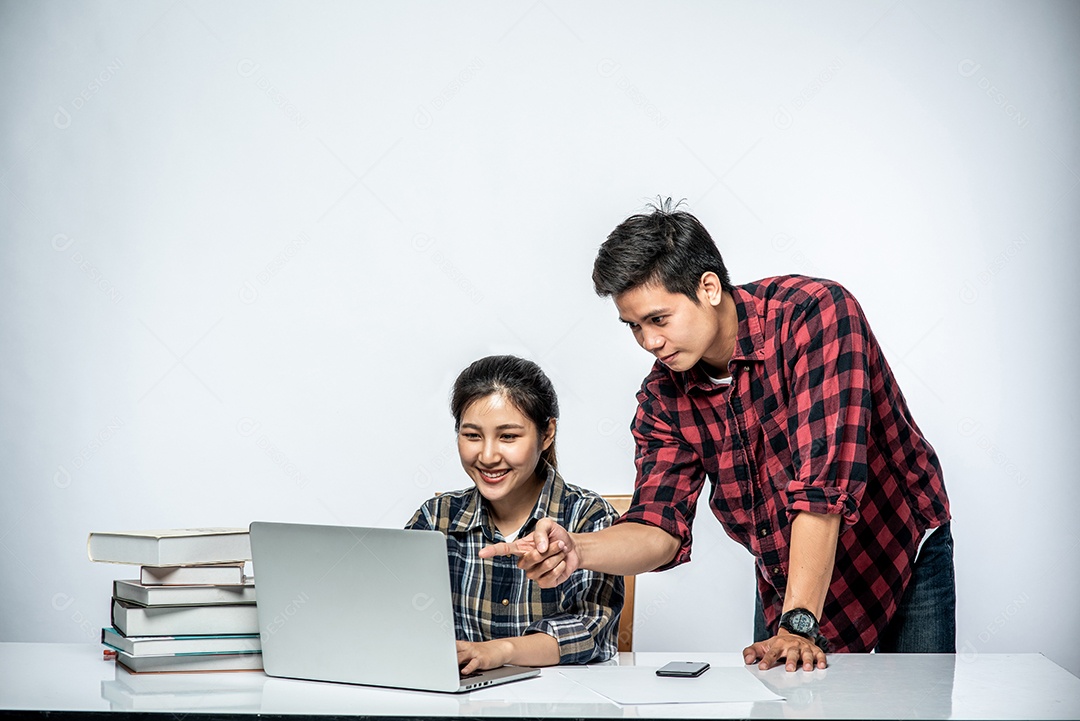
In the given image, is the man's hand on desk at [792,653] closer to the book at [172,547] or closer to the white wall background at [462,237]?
the book at [172,547]

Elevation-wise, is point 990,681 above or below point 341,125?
below

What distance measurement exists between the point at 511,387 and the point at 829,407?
2.20 feet

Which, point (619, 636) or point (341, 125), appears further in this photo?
point (341, 125)

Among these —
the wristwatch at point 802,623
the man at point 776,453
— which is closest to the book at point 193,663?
the man at point 776,453

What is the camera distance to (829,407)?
149cm

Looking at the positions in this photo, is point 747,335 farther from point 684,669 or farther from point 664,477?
point 684,669

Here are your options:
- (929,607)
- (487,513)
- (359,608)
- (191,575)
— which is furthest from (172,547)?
(929,607)

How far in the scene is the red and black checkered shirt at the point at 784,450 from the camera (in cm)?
157

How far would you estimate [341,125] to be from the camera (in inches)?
119

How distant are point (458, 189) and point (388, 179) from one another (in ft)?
0.69

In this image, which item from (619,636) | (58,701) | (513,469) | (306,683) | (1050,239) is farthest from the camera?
(1050,239)

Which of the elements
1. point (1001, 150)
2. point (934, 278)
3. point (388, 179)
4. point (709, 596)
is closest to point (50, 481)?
point (388, 179)

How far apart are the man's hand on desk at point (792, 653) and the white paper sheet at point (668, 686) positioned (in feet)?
0.14

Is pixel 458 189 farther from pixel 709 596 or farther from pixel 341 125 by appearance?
pixel 709 596
